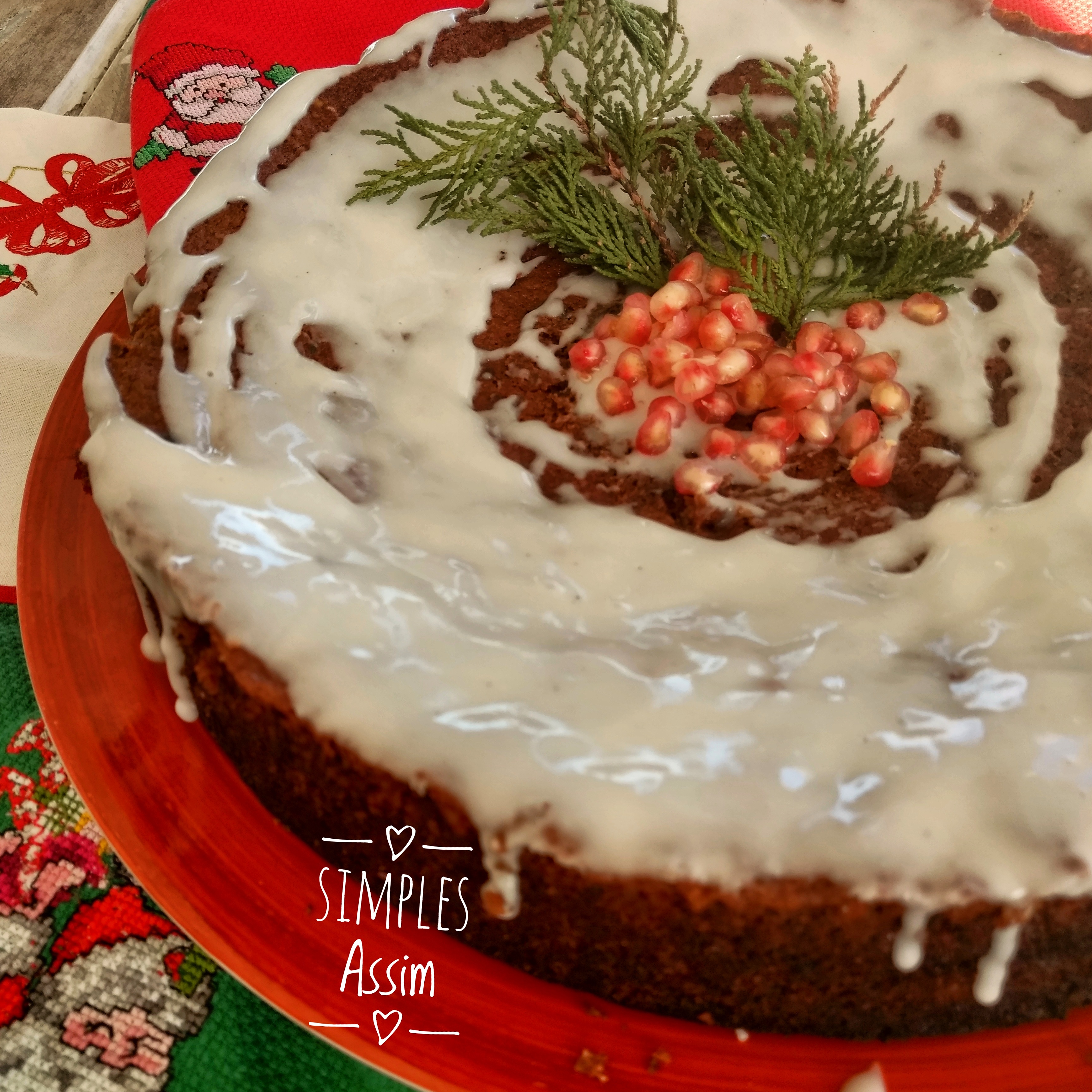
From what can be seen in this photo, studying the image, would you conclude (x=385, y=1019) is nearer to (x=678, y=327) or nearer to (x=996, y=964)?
(x=996, y=964)

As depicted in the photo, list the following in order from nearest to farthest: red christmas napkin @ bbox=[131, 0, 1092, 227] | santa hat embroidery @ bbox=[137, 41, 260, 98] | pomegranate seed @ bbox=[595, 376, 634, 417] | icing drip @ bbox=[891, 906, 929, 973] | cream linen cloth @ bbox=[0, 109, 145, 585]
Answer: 1. icing drip @ bbox=[891, 906, 929, 973]
2. pomegranate seed @ bbox=[595, 376, 634, 417]
3. cream linen cloth @ bbox=[0, 109, 145, 585]
4. red christmas napkin @ bbox=[131, 0, 1092, 227]
5. santa hat embroidery @ bbox=[137, 41, 260, 98]

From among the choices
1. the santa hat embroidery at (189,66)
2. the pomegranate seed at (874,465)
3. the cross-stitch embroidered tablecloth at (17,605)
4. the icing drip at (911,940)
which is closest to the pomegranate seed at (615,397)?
the pomegranate seed at (874,465)

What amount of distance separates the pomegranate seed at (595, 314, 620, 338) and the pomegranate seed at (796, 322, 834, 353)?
27 cm

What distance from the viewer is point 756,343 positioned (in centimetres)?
148

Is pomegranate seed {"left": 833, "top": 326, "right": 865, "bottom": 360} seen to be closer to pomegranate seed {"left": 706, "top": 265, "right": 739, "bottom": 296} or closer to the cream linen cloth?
pomegranate seed {"left": 706, "top": 265, "right": 739, "bottom": 296}

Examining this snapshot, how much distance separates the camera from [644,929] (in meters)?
1.09

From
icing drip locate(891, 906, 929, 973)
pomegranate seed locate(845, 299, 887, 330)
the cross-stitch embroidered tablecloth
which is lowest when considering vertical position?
the cross-stitch embroidered tablecloth

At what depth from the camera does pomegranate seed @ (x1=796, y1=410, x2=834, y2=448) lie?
1.40 meters

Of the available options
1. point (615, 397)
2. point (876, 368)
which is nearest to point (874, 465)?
point (876, 368)

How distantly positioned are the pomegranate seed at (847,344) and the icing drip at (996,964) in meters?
0.79

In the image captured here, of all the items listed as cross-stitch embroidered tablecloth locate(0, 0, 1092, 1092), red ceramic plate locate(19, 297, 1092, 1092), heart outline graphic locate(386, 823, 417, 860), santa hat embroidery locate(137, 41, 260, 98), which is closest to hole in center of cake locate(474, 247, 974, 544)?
heart outline graphic locate(386, 823, 417, 860)

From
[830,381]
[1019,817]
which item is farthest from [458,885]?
[830,381]

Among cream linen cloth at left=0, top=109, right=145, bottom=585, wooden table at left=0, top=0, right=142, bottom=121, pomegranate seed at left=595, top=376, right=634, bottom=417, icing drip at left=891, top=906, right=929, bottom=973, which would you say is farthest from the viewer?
wooden table at left=0, top=0, right=142, bottom=121

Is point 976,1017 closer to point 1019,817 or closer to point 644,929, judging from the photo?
point 1019,817
